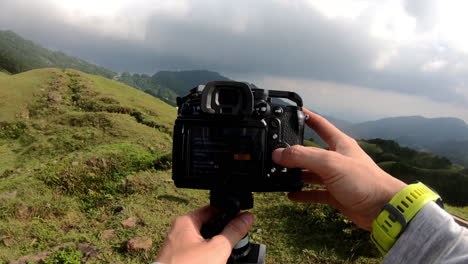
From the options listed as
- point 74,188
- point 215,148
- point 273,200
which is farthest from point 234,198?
point 74,188

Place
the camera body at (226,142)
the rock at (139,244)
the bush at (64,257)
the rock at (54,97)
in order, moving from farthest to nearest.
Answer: the rock at (54,97) < the rock at (139,244) < the bush at (64,257) < the camera body at (226,142)

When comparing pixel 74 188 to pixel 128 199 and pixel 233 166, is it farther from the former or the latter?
pixel 233 166

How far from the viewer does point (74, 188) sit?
7402 millimetres

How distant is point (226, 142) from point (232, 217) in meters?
0.54

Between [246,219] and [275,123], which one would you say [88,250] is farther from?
[275,123]

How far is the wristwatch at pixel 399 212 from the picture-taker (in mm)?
1622

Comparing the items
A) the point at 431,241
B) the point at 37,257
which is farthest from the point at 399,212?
the point at 37,257

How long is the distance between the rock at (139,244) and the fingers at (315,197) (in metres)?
3.27

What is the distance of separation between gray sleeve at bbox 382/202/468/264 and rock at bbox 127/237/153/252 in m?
4.18

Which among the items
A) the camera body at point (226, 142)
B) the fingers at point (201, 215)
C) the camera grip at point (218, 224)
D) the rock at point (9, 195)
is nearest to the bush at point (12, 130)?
the rock at point (9, 195)

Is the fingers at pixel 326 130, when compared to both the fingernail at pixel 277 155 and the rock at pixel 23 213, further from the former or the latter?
the rock at pixel 23 213

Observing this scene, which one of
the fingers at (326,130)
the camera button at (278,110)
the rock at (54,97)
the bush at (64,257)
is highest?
the camera button at (278,110)

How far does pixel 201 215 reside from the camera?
2.02 metres

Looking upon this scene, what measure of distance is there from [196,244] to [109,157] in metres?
7.87
